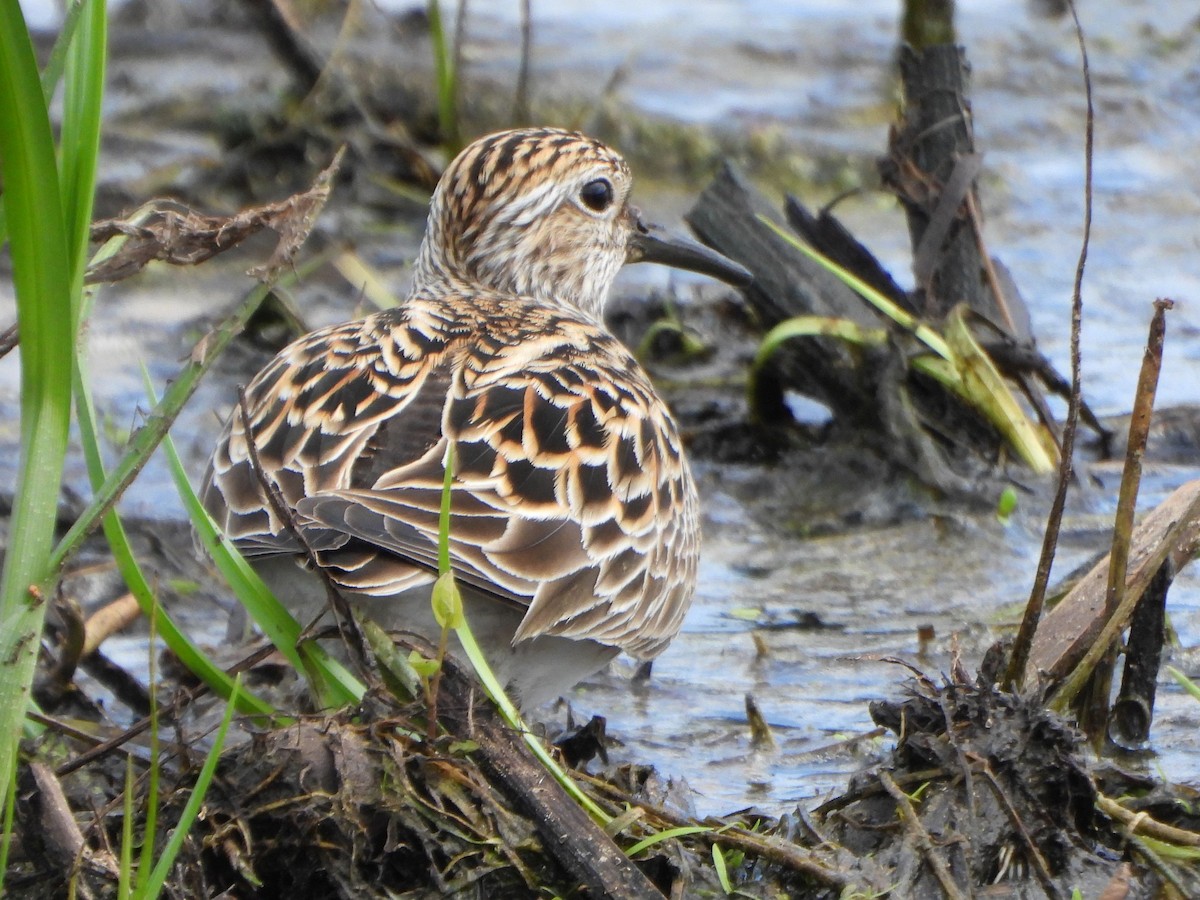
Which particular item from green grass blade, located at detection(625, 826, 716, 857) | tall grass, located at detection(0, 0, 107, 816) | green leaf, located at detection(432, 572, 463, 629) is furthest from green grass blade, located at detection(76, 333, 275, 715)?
green grass blade, located at detection(625, 826, 716, 857)

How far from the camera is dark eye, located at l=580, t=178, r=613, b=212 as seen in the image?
250 inches

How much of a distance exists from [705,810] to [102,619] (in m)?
1.79

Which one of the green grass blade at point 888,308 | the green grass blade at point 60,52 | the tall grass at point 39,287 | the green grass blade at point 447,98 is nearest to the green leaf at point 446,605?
the tall grass at point 39,287

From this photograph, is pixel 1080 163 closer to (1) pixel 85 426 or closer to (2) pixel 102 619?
(2) pixel 102 619

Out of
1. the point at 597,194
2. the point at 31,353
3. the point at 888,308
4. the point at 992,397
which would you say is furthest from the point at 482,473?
the point at 992,397

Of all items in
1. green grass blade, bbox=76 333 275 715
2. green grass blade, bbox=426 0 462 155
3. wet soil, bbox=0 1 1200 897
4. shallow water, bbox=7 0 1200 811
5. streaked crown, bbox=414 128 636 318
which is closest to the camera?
green grass blade, bbox=76 333 275 715

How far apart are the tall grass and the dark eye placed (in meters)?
3.03

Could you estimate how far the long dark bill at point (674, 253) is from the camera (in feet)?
21.8

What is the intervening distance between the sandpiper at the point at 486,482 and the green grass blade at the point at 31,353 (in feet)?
2.00

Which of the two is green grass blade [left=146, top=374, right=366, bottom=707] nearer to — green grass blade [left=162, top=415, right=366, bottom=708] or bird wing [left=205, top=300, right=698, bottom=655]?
green grass blade [left=162, top=415, right=366, bottom=708]

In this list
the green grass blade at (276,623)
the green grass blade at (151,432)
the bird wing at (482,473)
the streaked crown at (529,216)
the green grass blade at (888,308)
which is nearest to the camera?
the green grass blade at (151,432)

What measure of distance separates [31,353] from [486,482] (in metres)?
1.13

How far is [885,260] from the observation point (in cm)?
953

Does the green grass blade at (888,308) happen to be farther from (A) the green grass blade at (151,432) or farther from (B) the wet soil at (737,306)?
(A) the green grass blade at (151,432)
